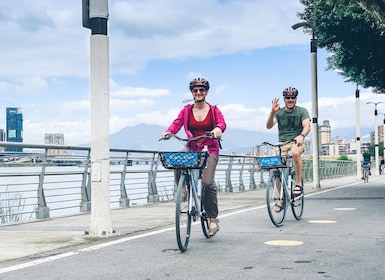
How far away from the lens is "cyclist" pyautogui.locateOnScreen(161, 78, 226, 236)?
744cm

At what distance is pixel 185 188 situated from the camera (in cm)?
694

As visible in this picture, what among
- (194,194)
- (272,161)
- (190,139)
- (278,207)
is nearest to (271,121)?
(272,161)

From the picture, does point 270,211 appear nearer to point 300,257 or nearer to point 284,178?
point 284,178

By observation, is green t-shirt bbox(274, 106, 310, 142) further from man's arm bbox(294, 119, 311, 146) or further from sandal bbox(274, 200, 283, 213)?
sandal bbox(274, 200, 283, 213)

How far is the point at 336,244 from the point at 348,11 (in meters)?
13.1

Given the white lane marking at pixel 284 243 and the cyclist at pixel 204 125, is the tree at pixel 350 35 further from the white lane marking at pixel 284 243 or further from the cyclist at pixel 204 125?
the white lane marking at pixel 284 243

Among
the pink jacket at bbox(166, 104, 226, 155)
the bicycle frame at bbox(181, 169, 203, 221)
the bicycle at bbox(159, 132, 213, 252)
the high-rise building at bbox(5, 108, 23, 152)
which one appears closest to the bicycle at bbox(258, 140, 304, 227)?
the pink jacket at bbox(166, 104, 226, 155)

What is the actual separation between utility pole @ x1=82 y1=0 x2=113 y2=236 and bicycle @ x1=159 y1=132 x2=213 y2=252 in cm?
129

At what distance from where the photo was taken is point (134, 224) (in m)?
9.73

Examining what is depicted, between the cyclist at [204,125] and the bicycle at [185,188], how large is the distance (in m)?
0.33

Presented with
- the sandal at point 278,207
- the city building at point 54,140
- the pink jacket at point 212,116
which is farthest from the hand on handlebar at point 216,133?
the city building at point 54,140

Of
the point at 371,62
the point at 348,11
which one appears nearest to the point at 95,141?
the point at 348,11

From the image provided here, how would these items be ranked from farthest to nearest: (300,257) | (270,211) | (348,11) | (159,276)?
(348,11) < (270,211) < (300,257) < (159,276)

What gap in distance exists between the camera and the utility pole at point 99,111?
8.02m
